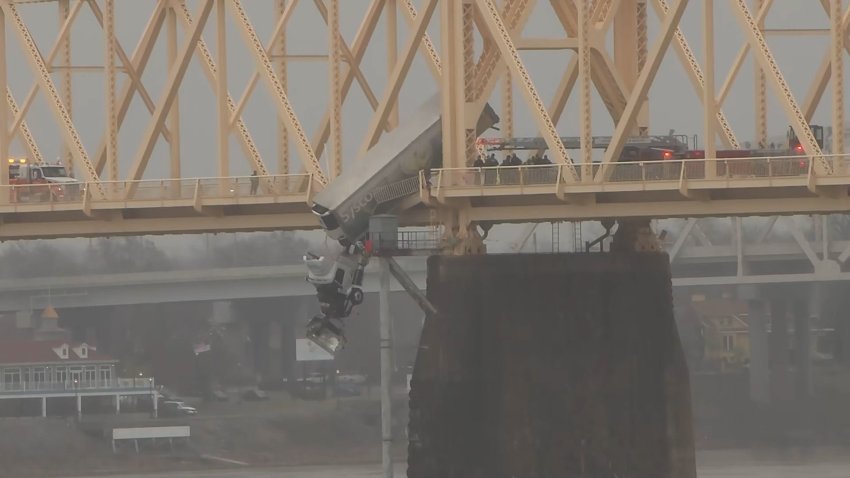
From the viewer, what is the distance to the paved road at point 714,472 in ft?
517

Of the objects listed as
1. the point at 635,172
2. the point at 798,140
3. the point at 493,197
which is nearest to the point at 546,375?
the point at 493,197

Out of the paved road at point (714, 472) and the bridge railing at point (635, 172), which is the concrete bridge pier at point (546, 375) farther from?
the paved road at point (714, 472)

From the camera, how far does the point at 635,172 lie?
92.0 m

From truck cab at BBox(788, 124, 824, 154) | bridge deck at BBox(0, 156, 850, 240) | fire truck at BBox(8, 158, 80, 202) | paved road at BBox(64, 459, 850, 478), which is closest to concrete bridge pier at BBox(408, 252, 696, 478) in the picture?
bridge deck at BBox(0, 156, 850, 240)

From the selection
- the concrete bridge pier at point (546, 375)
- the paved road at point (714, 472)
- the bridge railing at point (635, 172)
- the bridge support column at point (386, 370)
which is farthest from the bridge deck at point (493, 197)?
the paved road at point (714, 472)

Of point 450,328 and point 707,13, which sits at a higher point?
point 707,13

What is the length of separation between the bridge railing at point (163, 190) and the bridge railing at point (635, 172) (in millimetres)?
6597

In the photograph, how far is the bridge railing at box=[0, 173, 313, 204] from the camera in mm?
101062

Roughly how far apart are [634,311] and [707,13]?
32.6 feet

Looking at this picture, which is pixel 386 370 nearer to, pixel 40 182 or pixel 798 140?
pixel 798 140

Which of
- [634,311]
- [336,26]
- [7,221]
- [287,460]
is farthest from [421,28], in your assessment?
[287,460]

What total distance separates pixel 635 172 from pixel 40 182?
25.1 metres

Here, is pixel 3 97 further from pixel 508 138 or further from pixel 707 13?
pixel 707 13

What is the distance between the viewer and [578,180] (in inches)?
3664
